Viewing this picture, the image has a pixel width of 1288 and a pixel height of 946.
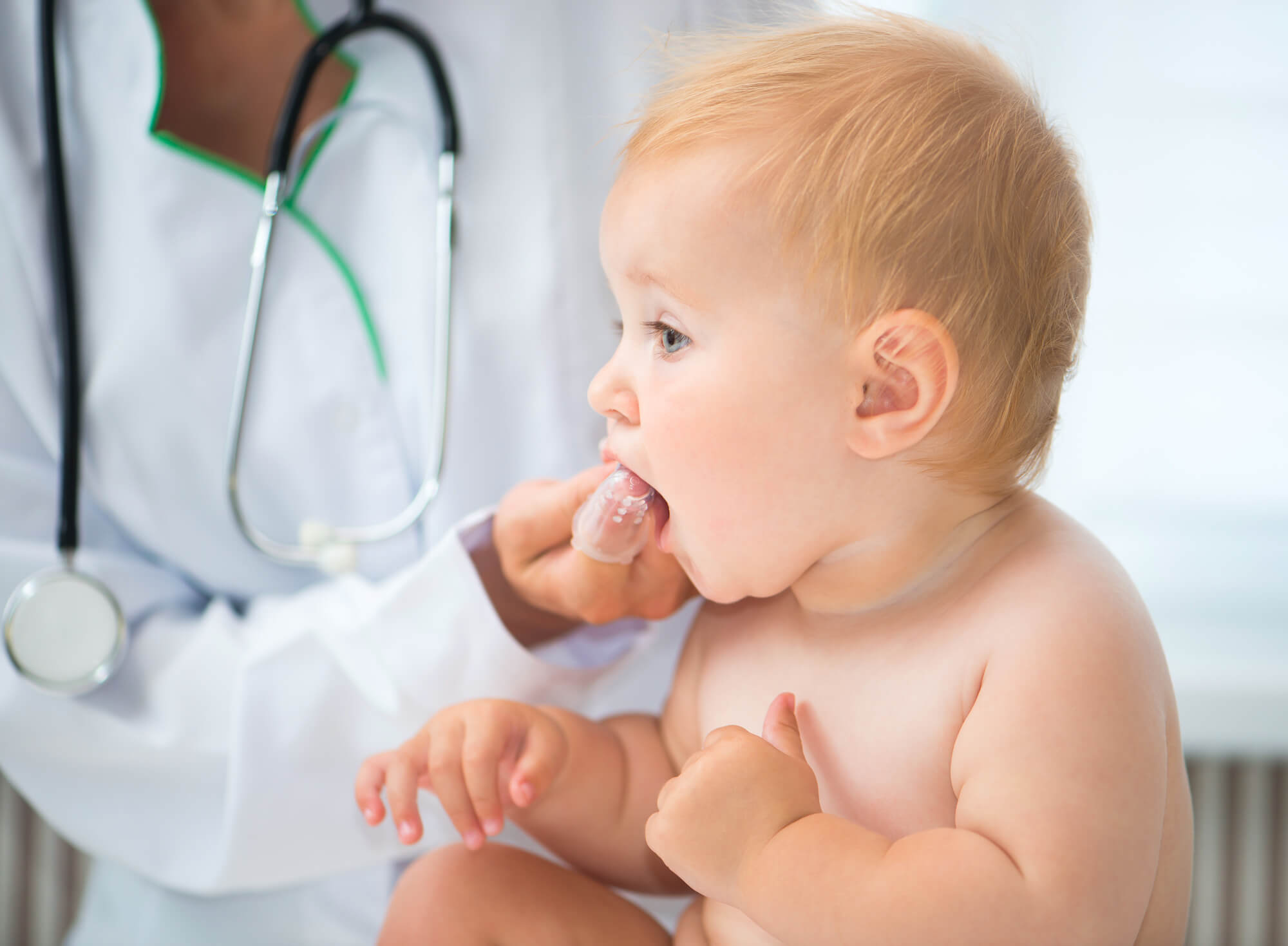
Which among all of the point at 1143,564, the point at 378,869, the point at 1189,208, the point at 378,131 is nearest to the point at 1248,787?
the point at 1143,564

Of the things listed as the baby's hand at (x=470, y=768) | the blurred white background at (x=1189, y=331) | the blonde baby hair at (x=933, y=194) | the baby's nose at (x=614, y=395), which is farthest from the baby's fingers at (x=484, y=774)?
the blurred white background at (x=1189, y=331)

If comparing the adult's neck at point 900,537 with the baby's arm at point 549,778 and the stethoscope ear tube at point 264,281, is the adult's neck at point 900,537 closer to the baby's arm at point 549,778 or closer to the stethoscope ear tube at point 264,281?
the baby's arm at point 549,778

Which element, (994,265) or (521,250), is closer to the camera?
(994,265)

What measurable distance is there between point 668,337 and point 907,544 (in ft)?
0.64

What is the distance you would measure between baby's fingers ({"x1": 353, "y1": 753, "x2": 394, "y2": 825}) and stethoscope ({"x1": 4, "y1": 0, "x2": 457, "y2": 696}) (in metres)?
0.24

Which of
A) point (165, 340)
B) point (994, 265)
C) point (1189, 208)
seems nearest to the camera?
point (994, 265)

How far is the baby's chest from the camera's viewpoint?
0.54 metres

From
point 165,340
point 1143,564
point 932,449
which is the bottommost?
point 1143,564

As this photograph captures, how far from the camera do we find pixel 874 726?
0.57 metres

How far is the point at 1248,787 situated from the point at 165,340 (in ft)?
4.46

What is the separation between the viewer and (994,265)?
1.68ft

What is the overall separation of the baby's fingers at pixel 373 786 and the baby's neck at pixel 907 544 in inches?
12.7

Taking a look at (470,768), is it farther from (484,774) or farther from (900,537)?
(900,537)

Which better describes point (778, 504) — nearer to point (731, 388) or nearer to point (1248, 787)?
point (731, 388)
